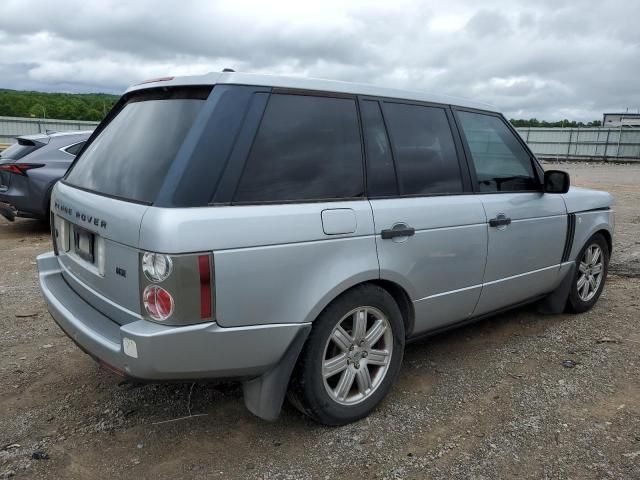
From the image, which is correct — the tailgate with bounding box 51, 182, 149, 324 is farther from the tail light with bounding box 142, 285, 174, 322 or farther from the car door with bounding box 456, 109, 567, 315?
the car door with bounding box 456, 109, 567, 315

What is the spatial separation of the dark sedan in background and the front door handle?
21.3 feet

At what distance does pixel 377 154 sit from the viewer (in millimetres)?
3055

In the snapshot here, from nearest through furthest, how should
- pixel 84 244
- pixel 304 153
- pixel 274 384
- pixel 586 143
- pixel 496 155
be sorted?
pixel 274 384 → pixel 304 153 → pixel 84 244 → pixel 496 155 → pixel 586 143

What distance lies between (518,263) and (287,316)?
2.08 meters

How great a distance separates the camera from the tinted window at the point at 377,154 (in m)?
2.99

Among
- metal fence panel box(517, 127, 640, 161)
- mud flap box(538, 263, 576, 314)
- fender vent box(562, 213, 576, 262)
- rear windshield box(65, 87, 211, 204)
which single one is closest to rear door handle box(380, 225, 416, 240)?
rear windshield box(65, 87, 211, 204)

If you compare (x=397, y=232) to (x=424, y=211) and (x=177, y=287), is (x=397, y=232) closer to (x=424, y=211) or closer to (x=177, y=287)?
(x=424, y=211)

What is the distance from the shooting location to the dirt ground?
2676mm

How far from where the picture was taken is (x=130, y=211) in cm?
244

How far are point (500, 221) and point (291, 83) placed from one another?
1.75 meters

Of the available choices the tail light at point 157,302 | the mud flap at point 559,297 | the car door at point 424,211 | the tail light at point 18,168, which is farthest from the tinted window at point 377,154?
the tail light at point 18,168

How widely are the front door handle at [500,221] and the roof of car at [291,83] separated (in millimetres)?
852

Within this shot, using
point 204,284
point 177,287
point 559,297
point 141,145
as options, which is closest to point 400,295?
point 204,284

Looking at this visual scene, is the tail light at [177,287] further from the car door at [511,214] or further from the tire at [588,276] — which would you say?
the tire at [588,276]
